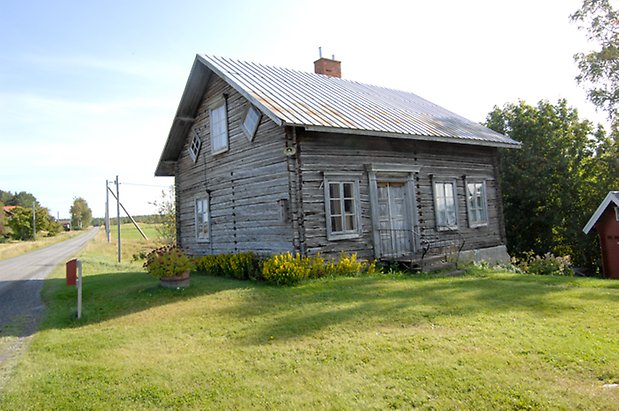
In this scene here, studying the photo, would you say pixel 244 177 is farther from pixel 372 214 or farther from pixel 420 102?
pixel 420 102

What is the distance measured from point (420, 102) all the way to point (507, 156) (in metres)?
7.64

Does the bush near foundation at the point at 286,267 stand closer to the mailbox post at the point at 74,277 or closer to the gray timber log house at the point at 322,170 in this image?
the gray timber log house at the point at 322,170

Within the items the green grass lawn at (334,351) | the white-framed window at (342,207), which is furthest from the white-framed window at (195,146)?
the green grass lawn at (334,351)

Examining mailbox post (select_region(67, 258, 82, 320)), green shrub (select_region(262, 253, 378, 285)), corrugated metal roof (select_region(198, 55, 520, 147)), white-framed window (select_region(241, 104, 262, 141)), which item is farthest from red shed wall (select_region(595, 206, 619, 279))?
mailbox post (select_region(67, 258, 82, 320))

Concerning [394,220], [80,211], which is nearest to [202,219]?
[394,220]

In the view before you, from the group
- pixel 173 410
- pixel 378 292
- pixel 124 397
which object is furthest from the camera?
pixel 378 292

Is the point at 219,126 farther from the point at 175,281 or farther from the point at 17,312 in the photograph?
the point at 17,312

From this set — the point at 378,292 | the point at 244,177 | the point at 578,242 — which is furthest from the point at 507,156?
the point at 378,292

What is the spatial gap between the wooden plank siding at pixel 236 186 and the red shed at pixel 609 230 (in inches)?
552

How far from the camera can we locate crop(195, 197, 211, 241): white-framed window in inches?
648

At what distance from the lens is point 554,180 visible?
23422 mm

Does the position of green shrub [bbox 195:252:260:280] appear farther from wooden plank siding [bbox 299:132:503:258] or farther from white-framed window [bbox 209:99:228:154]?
white-framed window [bbox 209:99:228:154]

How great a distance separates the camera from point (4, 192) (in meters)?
128

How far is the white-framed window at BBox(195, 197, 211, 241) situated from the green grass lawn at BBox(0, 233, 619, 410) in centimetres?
662
